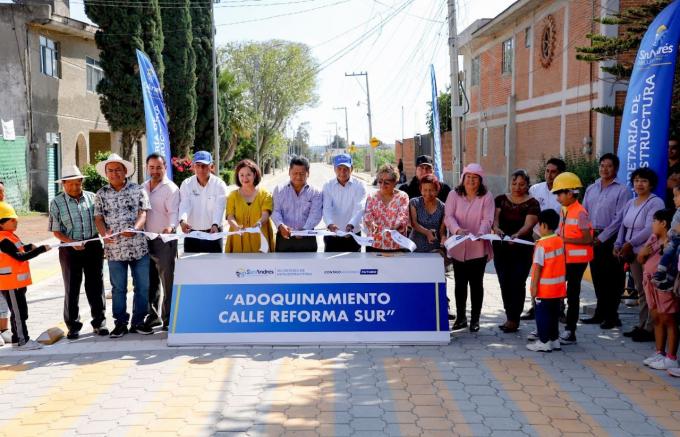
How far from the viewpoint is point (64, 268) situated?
7.21 meters

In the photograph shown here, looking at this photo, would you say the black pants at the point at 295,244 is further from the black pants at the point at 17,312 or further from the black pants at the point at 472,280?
the black pants at the point at 17,312

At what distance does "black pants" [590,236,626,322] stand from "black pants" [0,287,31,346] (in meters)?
6.14

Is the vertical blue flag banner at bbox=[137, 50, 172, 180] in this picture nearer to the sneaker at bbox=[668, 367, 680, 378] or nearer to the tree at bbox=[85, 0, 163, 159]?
the sneaker at bbox=[668, 367, 680, 378]

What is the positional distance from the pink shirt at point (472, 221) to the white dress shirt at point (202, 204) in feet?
8.36

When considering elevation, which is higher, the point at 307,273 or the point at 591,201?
the point at 591,201

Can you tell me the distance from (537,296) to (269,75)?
53547mm

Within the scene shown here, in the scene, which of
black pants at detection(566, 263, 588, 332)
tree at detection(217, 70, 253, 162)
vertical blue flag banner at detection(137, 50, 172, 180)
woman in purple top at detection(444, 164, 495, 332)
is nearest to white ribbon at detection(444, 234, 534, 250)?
woman in purple top at detection(444, 164, 495, 332)

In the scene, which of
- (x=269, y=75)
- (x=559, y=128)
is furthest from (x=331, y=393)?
(x=269, y=75)

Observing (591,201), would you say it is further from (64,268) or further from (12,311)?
(12,311)

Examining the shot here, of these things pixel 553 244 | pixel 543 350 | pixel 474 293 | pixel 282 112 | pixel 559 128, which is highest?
pixel 282 112

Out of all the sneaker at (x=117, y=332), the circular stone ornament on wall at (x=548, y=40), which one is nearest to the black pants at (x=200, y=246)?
the sneaker at (x=117, y=332)

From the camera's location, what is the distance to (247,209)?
762 cm

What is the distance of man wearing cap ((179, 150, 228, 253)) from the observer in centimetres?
768

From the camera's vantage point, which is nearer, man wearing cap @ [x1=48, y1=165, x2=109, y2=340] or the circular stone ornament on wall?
Answer: man wearing cap @ [x1=48, y1=165, x2=109, y2=340]
